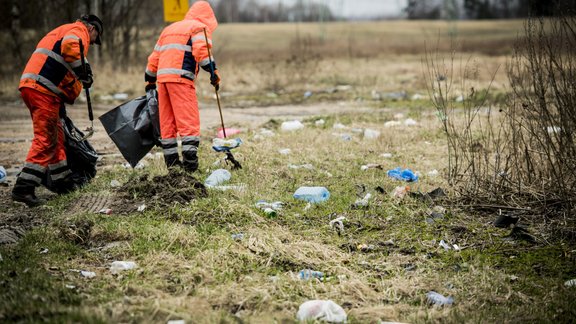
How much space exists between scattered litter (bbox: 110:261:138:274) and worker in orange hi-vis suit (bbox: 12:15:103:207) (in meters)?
1.89

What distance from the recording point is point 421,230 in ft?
14.6

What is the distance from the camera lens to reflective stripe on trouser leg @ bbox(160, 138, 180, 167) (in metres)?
5.88

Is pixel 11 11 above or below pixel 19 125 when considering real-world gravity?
above

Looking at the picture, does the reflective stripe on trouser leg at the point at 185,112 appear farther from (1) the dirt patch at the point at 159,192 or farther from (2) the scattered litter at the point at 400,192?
(2) the scattered litter at the point at 400,192

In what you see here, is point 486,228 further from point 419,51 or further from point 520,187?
point 419,51

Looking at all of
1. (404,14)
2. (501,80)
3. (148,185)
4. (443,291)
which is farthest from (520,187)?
(404,14)

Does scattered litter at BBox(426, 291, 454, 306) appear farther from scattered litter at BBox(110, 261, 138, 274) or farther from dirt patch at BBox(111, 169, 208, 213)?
dirt patch at BBox(111, 169, 208, 213)

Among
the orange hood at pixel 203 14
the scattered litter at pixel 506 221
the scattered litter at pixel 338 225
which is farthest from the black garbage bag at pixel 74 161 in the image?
the scattered litter at pixel 506 221

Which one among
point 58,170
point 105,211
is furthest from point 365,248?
point 58,170

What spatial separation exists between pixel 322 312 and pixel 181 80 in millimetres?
3277

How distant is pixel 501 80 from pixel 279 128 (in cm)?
916

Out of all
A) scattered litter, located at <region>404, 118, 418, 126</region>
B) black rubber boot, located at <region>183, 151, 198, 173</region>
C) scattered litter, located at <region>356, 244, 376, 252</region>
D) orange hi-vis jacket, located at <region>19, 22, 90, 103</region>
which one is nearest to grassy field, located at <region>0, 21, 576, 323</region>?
scattered litter, located at <region>356, 244, 376, 252</region>

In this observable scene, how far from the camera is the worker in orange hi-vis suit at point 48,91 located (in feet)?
17.0

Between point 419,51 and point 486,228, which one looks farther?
point 419,51
